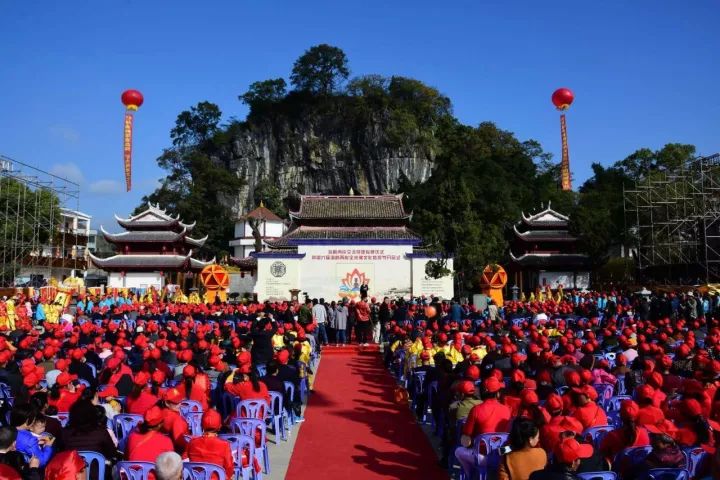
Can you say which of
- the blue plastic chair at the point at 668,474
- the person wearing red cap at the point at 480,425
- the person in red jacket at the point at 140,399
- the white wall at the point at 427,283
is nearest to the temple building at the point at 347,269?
the white wall at the point at 427,283

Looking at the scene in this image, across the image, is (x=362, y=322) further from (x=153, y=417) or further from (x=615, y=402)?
(x=153, y=417)

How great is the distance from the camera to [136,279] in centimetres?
4031

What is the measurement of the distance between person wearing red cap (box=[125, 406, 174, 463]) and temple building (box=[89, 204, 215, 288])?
36526 mm

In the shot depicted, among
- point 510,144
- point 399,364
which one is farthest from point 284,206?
point 399,364

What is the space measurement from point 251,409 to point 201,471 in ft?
8.25

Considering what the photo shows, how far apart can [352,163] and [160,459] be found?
67691 millimetres

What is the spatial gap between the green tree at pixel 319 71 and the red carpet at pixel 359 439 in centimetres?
6549

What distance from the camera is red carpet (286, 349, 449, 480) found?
6674 millimetres

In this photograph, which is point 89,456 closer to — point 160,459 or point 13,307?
point 160,459

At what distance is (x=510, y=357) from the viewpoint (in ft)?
29.1

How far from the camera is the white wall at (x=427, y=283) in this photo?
29.5 metres

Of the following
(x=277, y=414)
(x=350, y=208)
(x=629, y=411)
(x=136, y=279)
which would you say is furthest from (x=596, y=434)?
(x=136, y=279)

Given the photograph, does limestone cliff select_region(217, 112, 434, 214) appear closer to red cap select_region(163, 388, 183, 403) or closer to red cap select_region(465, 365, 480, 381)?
red cap select_region(465, 365, 480, 381)

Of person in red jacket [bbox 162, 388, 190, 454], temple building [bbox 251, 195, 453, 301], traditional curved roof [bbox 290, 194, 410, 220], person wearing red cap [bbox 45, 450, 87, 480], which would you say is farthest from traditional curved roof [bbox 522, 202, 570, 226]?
person wearing red cap [bbox 45, 450, 87, 480]
